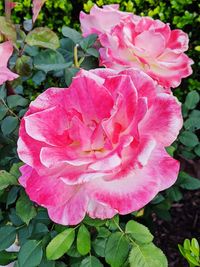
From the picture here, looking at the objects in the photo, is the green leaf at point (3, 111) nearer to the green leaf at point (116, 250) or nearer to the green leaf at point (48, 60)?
the green leaf at point (48, 60)

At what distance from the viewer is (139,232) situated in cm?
111

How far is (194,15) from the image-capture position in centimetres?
204

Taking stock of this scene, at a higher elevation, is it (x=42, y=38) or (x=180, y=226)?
(x=42, y=38)

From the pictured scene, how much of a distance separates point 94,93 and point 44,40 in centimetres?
36

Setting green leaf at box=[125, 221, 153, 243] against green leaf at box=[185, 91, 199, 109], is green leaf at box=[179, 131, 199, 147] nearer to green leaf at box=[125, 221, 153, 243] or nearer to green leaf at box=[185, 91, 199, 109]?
green leaf at box=[185, 91, 199, 109]

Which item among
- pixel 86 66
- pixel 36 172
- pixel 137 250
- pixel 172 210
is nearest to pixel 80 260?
pixel 137 250

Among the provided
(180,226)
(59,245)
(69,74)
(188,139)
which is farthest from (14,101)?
(180,226)

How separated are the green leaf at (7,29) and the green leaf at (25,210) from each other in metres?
0.34

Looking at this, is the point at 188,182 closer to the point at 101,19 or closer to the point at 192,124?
the point at 192,124

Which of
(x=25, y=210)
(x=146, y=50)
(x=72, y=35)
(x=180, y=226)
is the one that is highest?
(x=146, y=50)

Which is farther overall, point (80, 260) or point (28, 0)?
point (28, 0)

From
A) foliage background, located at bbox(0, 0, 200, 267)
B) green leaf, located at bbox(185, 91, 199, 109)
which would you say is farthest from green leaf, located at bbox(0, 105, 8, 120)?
green leaf, located at bbox(185, 91, 199, 109)

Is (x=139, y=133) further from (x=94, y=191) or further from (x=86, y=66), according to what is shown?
(x=86, y=66)

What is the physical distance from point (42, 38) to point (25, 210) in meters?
0.40
